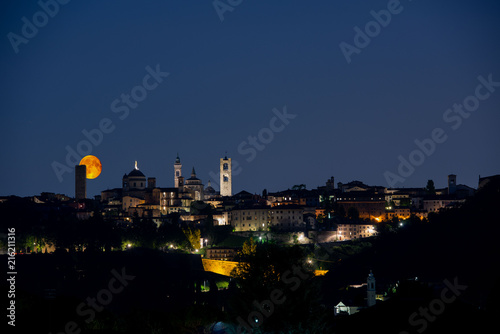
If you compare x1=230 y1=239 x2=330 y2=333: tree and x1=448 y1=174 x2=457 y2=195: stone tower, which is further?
x1=448 y1=174 x2=457 y2=195: stone tower

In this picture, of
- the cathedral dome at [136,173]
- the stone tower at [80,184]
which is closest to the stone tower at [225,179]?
the cathedral dome at [136,173]

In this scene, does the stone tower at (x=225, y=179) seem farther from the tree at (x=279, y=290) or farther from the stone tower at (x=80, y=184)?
the tree at (x=279, y=290)

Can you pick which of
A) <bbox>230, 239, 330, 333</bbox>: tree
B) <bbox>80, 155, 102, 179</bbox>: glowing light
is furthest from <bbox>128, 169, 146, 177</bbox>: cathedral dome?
<bbox>230, 239, 330, 333</bbox>: tree

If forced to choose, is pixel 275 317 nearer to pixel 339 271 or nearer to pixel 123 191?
pixel 339 271

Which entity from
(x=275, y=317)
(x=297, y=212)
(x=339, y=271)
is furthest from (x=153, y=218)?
(x=275, y=317)

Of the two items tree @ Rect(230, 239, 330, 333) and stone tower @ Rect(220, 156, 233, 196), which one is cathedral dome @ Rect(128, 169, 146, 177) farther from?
tree @ Rect(230, 239, 330, 333)

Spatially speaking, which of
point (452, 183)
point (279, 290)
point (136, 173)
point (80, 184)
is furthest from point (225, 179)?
point (279, 290)

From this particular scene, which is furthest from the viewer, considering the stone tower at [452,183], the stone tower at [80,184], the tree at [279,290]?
the stone tower at [80,184]

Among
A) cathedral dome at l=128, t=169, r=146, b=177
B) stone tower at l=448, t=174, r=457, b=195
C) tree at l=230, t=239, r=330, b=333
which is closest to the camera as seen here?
tree at l=230, t=239, r=330, b=333

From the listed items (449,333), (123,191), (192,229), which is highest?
(123,191)

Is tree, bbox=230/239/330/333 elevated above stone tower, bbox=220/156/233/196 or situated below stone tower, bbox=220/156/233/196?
below

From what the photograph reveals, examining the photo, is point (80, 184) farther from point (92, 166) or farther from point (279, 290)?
point (279, 290)
